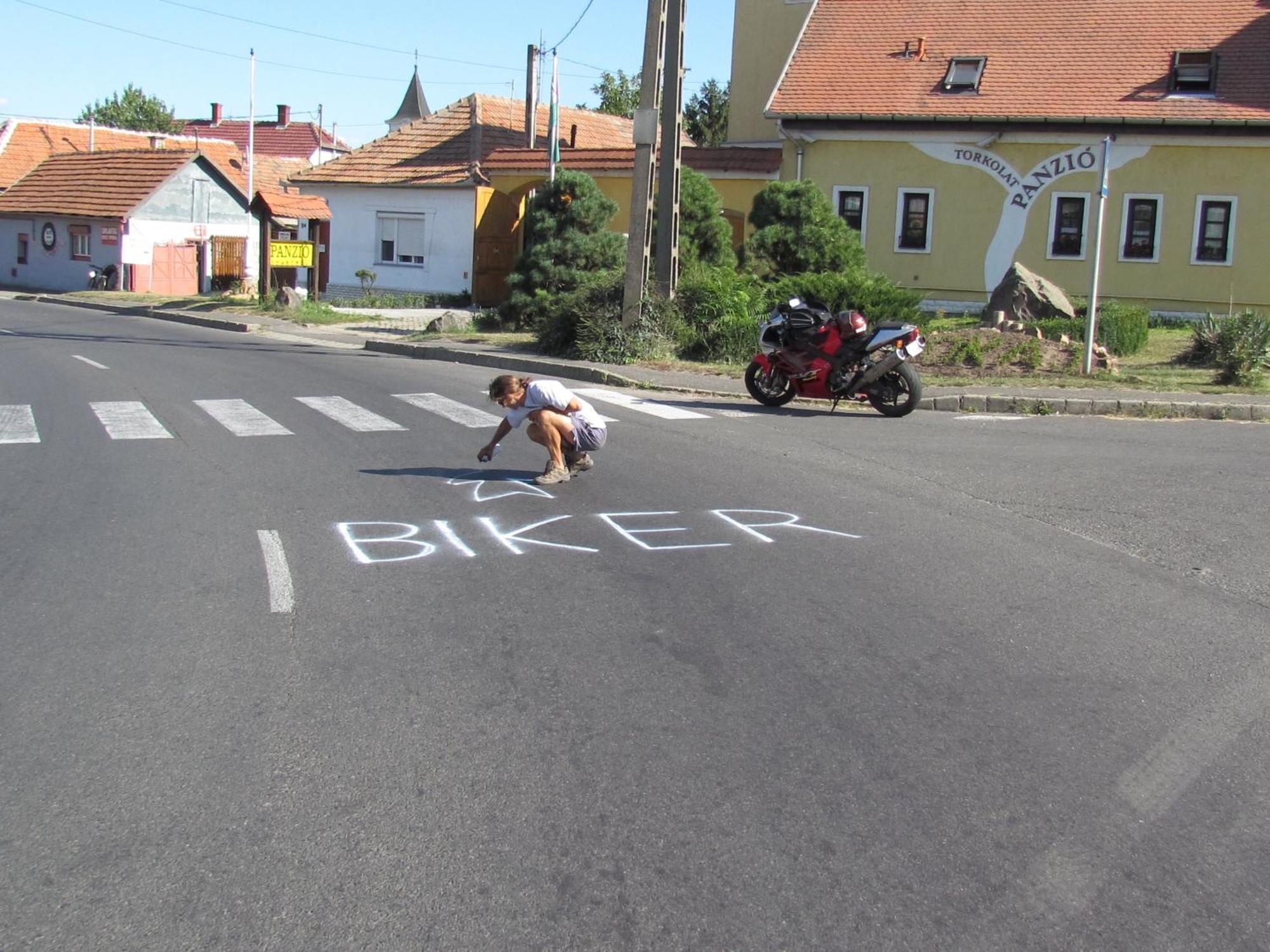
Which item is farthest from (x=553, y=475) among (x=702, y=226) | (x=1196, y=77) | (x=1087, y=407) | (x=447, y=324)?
(x=1196, y=77)

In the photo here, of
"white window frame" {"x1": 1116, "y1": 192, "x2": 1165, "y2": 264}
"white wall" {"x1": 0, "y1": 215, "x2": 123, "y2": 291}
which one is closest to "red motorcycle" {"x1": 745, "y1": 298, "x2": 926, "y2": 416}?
"white window frame" {"x1": 1116, "y1": 192, "x2": 1165, "y2": 264}

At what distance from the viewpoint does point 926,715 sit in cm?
525

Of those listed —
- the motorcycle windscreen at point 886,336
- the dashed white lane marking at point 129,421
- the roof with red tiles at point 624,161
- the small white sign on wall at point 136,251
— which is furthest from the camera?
the small white sign on wall at point 136,251

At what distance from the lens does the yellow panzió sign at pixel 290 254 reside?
32.8 m

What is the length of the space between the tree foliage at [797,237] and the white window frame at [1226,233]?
10156mm

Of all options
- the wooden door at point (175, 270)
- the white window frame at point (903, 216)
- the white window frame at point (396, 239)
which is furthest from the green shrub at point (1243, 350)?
the wooden door at point (175, 270)

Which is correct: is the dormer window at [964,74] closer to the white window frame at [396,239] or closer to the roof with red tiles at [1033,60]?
the roof with red tiles at [1033,60]

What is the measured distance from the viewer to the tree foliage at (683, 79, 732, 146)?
5838 centimetres

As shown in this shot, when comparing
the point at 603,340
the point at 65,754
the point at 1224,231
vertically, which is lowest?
the point at 65,754

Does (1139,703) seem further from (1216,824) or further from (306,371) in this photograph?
(306,371)

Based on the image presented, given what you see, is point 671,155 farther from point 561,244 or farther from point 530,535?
point 530,535

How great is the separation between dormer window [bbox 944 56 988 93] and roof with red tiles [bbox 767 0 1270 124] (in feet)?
0.54

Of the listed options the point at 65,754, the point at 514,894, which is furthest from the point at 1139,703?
the point at 65,754

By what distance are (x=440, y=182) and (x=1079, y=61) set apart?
16.0 meters
